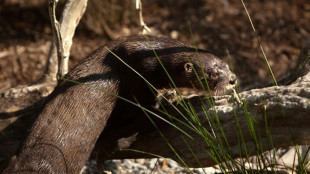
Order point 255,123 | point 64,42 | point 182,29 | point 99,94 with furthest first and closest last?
point 182,29 < point 64,42 < point 99,94 < point 255,123

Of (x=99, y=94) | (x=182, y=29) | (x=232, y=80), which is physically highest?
(x=232, y=80)

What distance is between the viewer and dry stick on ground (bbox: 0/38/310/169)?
268 cm

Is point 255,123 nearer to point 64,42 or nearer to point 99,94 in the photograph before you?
point 99,94

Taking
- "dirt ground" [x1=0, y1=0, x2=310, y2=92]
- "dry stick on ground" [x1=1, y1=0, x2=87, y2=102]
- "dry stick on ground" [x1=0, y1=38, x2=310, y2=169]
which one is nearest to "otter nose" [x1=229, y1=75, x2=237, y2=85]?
"dry stick on ground" [x1=0, y1=38, x2=310, y2=169]

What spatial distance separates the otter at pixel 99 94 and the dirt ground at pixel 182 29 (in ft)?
8.30

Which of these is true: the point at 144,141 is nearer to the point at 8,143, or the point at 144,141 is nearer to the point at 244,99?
the point at 244,99

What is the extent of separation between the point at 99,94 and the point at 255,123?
0.99m

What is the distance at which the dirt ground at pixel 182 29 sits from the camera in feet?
18.8

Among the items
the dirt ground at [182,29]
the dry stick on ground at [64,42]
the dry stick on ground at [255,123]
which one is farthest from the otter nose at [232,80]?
the dirt ground at [182,29]

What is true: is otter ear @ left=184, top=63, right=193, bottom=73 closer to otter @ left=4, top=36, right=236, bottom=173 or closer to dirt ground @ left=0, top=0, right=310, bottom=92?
otter @ left=4, top=36, right=236, bottom=173

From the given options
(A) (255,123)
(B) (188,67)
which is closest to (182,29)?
(B) (188,67)

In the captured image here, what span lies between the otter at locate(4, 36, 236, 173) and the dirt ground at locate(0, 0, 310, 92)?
2530mm

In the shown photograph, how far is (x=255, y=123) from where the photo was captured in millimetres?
2773

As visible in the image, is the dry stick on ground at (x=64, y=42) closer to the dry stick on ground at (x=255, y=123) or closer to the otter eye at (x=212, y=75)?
the dry stick on ground at (x=255, y=123)
